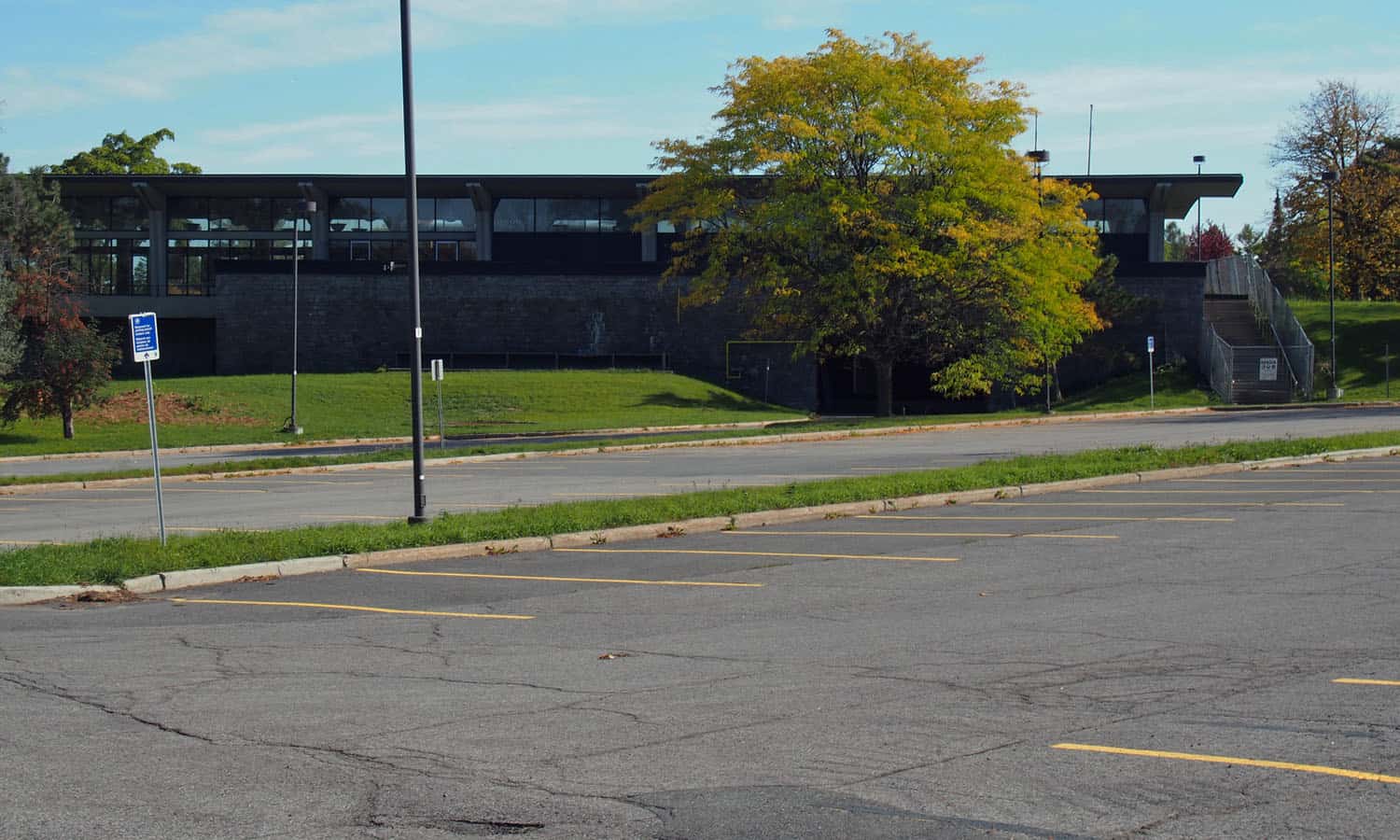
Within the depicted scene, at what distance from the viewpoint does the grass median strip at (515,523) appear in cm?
1338

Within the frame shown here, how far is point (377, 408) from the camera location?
48.5 metres

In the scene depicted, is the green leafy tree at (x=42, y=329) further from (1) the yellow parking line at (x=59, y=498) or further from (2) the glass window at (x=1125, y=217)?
(2) the glass window at (x=1125, y=217)

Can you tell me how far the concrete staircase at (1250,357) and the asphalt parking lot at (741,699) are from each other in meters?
40.1

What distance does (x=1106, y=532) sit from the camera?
48.8 feet

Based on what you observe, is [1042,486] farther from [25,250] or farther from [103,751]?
[25,250]

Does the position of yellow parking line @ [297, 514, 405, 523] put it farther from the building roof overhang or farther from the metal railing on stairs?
the building roof overhang

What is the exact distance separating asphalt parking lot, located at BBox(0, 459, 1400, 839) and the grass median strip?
867mm

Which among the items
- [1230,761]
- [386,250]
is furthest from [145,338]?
[386,250]

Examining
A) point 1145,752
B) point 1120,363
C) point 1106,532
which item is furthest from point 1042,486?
point 1120,363

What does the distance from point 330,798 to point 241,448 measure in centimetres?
3332

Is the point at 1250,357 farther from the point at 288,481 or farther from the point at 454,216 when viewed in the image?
the point at 288,481

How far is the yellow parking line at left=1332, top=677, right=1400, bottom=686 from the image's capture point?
7.57 m

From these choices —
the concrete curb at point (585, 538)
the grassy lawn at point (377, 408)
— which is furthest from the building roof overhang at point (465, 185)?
the concrete curb at point (585, 538)

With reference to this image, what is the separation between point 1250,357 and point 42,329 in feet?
147
